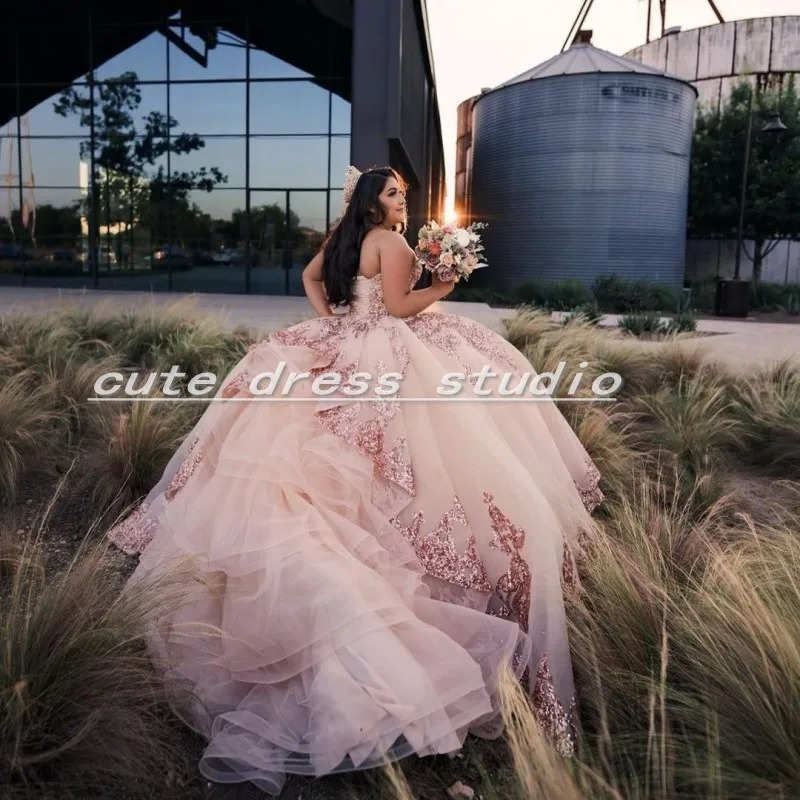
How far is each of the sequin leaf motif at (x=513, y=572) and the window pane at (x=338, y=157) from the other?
1546 centimetres

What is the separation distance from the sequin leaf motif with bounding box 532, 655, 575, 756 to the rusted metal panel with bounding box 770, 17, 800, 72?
101 feet

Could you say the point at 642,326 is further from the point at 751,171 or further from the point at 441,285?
the point at 751,171

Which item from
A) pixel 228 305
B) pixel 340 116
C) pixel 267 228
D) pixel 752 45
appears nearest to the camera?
pixel 228 305

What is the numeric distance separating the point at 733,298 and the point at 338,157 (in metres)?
9.40

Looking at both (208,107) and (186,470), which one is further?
(208,107)

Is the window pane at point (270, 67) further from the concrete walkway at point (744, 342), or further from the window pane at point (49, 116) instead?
the concrete walkway at point (744, 342)

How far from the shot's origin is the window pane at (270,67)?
675 inches

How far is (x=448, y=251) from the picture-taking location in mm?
3359

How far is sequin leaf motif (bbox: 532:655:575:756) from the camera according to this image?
84.4 inches

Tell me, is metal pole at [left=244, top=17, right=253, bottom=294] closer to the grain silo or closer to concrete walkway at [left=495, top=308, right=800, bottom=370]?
the grain silo

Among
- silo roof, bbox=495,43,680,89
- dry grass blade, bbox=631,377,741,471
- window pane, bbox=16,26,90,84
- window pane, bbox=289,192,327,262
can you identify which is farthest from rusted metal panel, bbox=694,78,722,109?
dry grass blade, bbox=631,377,741,471

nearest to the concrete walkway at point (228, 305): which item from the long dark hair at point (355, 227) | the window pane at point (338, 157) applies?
the window pane at point (338, 157)

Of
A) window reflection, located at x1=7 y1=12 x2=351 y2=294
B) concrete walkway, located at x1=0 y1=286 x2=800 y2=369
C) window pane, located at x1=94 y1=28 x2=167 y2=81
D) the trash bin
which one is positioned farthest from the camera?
window pane, located at x1=94 y1=28 x2=167 y2=81

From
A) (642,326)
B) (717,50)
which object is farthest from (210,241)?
(717,50)
